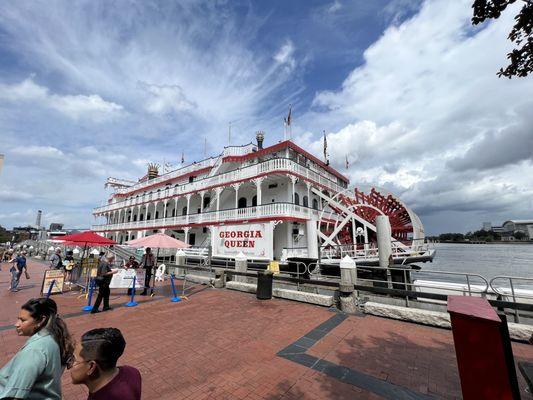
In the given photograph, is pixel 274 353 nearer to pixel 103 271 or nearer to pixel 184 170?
pixel 103 271

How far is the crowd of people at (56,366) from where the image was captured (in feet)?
5.22

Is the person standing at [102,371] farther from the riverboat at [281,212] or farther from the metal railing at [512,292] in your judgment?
the riverboat at [281,212]

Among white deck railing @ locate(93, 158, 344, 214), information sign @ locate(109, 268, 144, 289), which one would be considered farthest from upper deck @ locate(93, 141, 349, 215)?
information sign @ locate(109, 268, 144, 289)

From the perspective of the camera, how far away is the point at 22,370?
5.58ft

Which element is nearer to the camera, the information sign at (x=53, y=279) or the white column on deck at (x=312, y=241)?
the information sign at (x=53, y=279)

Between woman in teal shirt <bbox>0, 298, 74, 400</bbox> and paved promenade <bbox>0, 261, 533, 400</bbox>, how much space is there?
195 centimetres

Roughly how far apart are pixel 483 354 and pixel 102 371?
3.07 meters

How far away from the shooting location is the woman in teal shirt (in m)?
1.68

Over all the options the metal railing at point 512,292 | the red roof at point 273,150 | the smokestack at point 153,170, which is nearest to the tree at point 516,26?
the metal railing at point 512,292

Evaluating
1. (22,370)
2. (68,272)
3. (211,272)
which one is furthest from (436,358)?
(68,272)

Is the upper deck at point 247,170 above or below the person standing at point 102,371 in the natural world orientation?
above

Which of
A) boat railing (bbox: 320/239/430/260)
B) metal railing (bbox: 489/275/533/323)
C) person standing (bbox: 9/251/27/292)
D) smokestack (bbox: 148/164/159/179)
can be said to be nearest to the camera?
metal railing (bbox: 489/275/533/323)

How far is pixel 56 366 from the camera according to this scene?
75.4 inches

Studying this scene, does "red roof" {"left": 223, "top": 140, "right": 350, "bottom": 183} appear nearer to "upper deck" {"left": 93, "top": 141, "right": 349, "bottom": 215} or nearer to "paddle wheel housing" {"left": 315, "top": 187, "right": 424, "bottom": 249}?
"upper deck" {"left": 93, "top": 141, "right": 349, "bottom": 215}
